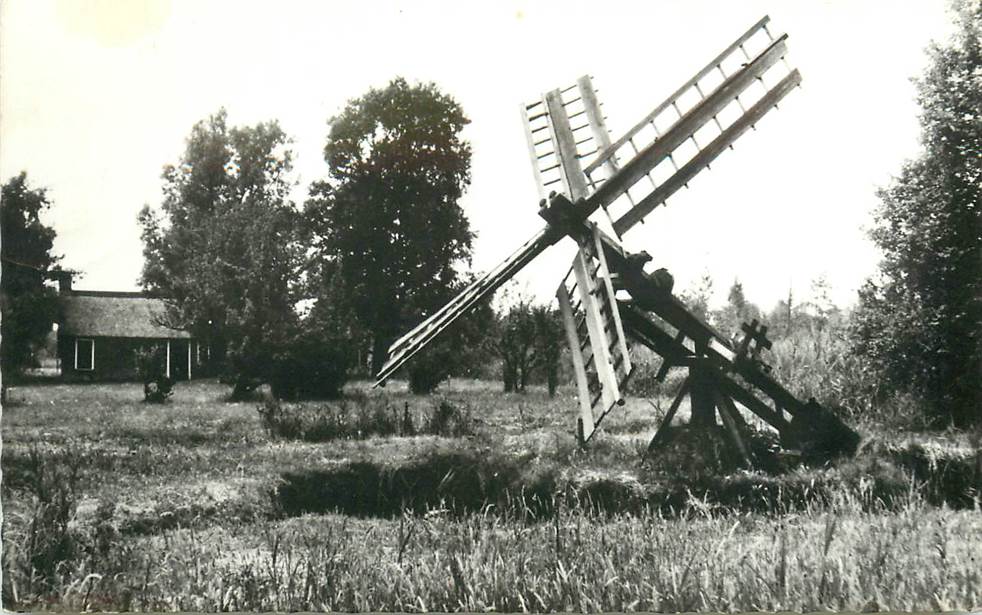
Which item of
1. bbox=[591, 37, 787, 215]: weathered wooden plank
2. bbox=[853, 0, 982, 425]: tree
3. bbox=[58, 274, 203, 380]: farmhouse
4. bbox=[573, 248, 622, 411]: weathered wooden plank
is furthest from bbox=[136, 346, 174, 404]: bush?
bbox=[853, 0, 982, 425]: tree

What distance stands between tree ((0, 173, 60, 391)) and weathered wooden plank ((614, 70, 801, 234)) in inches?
185

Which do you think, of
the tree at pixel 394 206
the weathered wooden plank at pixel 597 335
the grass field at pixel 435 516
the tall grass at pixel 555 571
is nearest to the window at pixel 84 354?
the grass field at pixel 435 516

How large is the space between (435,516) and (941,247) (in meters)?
4.75

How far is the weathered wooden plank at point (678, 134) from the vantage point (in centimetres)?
574

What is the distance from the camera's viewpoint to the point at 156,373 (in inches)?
225

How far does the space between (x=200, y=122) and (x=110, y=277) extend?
1.44 m

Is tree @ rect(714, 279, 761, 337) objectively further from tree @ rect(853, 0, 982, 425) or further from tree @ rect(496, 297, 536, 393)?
tree @ rect(496, 297, 536, 393)

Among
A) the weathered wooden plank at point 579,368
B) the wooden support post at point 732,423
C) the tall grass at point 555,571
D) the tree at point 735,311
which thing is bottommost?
the tall grass at point 555,571

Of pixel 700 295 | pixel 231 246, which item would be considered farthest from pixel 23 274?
pixel 700 295

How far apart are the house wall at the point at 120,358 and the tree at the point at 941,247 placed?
6147 mm

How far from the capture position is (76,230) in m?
5.12

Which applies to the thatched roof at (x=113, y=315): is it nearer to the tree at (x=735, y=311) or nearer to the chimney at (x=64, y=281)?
the chimney at (x=64, y=281)

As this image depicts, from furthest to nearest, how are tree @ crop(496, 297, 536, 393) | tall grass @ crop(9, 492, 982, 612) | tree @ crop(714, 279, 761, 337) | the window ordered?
tree @ crop(496, 297, 536, 393)
tree @ crop(714, 279, 761, 337)
the window
tall grass @ crop(9, 492, 982, 612)

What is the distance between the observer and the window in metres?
5.50
